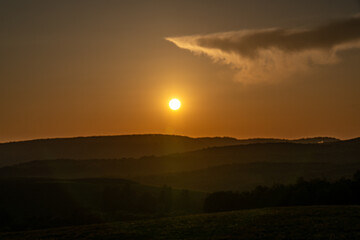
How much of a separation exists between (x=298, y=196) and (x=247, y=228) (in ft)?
143

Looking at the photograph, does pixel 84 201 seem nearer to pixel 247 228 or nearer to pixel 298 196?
pixel 298 196

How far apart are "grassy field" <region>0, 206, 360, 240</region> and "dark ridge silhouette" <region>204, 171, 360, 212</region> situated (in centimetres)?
2613

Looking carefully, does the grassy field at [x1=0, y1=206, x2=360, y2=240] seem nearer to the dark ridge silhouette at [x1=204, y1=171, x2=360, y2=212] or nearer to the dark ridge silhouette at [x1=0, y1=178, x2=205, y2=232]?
the dark ridge silhouette at [x1=204, y1=171, x2=360, y2=212]

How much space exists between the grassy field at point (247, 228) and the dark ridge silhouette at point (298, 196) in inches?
1029

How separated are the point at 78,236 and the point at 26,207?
107 m

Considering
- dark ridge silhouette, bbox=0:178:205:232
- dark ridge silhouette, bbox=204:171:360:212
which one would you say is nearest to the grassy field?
dark ridge silhouette, bbox=204:171:360:212

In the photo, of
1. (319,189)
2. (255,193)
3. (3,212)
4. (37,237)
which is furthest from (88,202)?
(37,237)

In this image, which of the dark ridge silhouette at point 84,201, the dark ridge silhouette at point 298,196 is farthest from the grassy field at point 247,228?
the dark ridge silhouette at point 84,201

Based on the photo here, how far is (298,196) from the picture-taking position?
9250 cm

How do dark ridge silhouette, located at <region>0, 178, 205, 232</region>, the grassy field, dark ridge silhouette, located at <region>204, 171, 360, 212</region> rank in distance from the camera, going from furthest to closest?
dark ridge silhouette, located at <region>0, 178, 205, 232</region>
dark ridge silhouette, located at <region>204, 171, 360, 212</region>
the grassy field

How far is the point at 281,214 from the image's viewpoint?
60844 mm

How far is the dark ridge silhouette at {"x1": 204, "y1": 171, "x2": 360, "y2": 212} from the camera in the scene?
88000 mm

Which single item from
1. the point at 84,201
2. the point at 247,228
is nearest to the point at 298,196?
the point at 247,228

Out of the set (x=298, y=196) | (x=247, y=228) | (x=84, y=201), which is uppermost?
Result: (x=84, y=201)
